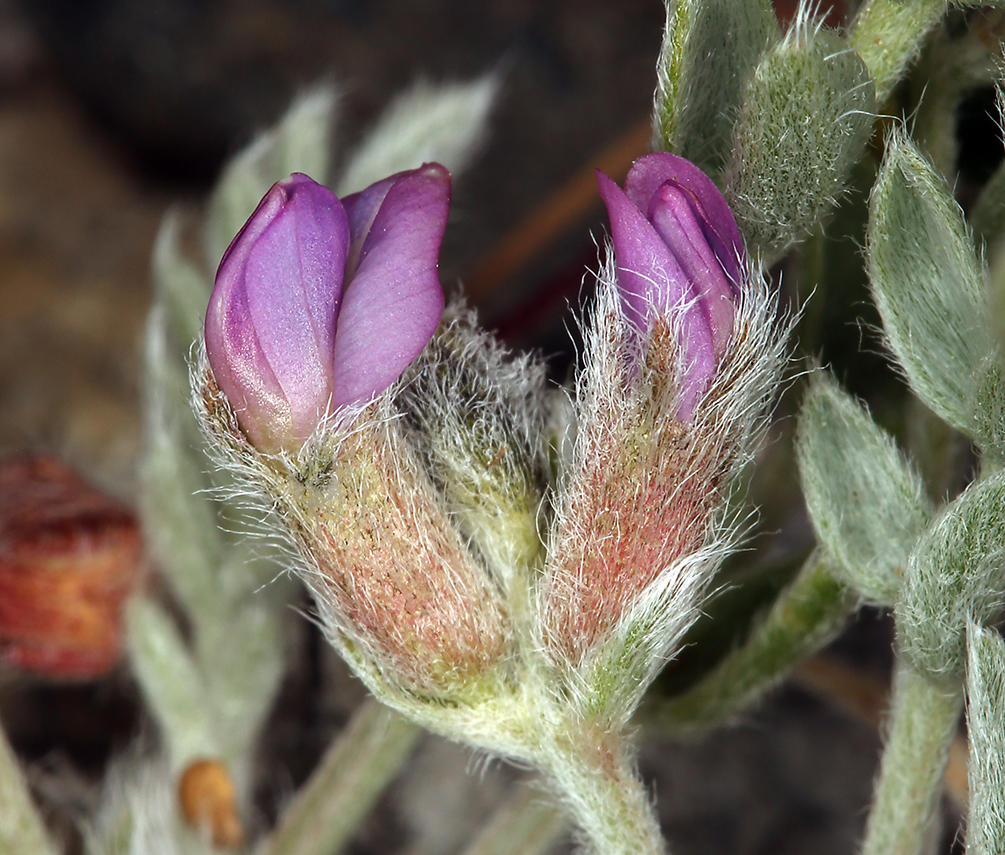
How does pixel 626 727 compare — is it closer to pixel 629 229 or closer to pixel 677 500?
pixel 677 500

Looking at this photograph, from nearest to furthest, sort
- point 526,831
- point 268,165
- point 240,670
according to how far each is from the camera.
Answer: point 526,831
point 240,670
point 268,165

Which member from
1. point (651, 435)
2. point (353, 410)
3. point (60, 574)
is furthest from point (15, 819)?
point (651, 435)

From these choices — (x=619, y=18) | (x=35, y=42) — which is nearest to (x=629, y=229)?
(x=619, y=18)

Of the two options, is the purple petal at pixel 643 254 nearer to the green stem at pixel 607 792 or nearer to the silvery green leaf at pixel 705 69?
the silvery green leaf at pixel 705 69

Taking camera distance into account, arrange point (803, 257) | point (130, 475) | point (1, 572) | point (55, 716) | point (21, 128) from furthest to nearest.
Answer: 1. point (21, 128)
2. point (130, 475)
3. point (55, 716)
4. point (1, 572)
5. point (803, 257)

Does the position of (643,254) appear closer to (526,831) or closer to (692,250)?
(692,250)

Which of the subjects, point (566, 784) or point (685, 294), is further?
point (566, 784)
